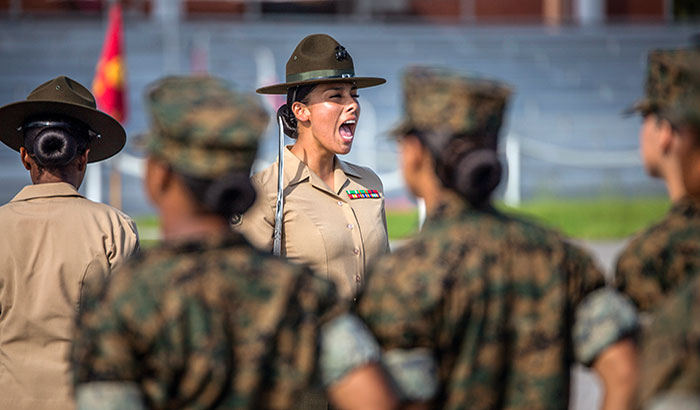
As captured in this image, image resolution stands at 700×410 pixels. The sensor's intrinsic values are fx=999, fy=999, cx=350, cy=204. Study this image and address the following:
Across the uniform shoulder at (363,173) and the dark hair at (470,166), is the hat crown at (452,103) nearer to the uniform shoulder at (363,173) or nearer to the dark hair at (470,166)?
the dark hair at (470,166)

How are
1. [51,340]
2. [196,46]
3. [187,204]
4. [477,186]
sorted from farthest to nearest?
[196,46]
[51,340]
[477,186]
[187,204]

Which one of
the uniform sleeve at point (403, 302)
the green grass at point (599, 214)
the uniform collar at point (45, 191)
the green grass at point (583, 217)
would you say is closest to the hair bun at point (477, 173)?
the uniform sleeve at point (403, 302)

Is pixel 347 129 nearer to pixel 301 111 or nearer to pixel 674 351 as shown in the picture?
pixel 301 111

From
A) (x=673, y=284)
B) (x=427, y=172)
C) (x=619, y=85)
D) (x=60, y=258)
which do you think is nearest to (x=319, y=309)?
(x=427, y=172)

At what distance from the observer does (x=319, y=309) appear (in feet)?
7.36

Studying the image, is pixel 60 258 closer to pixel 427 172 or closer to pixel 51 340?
pixel 51 340

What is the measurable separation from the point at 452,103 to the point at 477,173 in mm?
189

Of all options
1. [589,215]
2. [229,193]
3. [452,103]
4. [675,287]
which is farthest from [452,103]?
[589,215]

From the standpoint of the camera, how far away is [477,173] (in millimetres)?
2430

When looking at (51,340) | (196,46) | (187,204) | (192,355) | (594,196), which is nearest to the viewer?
(192,355)

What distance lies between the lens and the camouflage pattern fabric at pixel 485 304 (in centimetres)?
236

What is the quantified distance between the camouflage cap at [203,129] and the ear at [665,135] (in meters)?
1.02

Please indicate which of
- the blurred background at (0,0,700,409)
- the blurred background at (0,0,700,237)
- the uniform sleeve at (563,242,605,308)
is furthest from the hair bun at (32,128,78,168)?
the blurred background at (0,0,700,237)

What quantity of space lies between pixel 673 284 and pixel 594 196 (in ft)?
46.0
